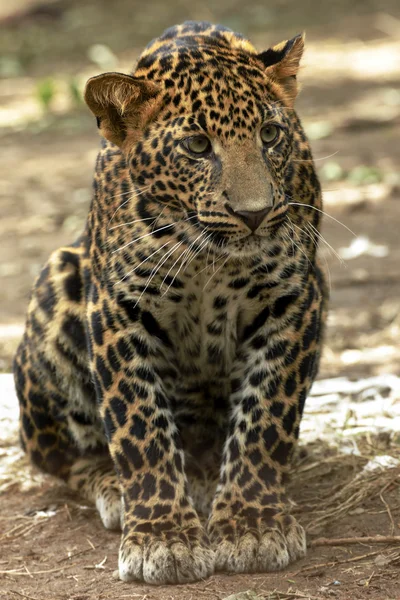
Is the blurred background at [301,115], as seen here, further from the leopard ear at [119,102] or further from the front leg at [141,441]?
the front leg at [141,441]

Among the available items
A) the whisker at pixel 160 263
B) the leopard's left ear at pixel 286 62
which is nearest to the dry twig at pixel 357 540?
the whisker at pixel 160 263

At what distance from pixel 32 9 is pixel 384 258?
46.9 feet

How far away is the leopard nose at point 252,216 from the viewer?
181 inches

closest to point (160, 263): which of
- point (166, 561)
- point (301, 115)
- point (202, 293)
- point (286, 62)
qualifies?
point (202, 293)

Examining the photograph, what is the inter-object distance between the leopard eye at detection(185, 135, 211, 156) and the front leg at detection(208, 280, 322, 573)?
2.89 feet

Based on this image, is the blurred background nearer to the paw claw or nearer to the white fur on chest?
the white fur on chest

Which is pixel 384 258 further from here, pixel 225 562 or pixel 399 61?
pixel 399 61

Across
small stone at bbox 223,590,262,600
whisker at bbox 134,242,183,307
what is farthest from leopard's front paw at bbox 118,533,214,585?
whisker at bbox 134,242,183,307

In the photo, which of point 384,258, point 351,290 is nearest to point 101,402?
point 351,290

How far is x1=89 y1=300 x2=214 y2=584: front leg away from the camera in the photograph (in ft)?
16.5

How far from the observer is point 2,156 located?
1501cm

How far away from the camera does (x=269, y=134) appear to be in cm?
490

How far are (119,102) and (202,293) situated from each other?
0.99 m

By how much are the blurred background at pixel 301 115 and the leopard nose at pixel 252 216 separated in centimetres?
128
